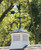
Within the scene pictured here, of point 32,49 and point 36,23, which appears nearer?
point 32,49

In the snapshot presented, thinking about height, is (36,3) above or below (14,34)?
above

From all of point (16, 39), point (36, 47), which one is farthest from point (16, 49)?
point (36, 47)

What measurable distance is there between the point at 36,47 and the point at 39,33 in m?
13.9

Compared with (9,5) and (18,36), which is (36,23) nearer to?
(9,5)

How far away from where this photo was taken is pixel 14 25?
28.5 meters

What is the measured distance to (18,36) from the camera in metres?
8.30

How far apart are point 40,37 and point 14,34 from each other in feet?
51.0

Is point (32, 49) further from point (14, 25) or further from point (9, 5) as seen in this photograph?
point (14, 25)

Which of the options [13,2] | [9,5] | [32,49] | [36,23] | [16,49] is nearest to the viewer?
[16,49]

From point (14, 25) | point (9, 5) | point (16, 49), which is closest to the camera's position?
point (16, 49)

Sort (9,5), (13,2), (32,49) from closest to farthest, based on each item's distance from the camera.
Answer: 1. (32,49)
2. (13,2)
3. (9,5)

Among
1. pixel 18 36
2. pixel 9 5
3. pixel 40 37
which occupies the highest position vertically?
pixel 9 5

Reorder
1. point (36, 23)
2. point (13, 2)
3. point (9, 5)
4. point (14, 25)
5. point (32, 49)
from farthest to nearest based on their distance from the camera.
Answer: point (14, 25) → point (36, 23) → point (9, 5) → point (13, 2) → point (32, 49)

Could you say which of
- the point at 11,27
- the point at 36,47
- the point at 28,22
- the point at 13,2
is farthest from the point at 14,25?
the point at 36,47
